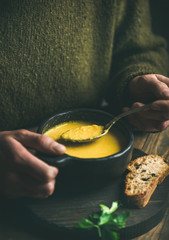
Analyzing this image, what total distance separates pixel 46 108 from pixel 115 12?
1.92ft

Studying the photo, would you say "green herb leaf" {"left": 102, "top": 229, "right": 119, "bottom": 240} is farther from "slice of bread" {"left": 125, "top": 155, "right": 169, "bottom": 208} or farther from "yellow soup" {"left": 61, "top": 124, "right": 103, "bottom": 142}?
"yellow soup" {"left": 61, "top": 124, "right": 103, "bottom": 142}

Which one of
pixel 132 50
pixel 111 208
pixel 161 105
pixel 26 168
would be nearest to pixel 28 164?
pixel 26 168

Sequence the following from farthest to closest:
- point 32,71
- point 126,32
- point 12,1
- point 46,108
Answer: point 126,32, point 46,108, point 32,71, point 12,1

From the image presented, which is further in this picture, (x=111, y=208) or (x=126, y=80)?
(x=126, y=80)

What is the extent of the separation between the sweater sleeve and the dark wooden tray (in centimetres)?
53

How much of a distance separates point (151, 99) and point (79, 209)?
622mm

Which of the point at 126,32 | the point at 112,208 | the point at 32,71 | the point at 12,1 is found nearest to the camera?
the point at 112,208

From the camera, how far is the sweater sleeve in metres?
1.28

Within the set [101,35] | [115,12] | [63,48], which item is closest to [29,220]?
[63,48]

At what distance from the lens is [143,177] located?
941 mm

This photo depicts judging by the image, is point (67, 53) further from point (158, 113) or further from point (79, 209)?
point (79, 209)

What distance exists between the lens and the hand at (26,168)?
77cm

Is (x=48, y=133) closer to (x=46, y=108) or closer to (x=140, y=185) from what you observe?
(x=46, y=108)

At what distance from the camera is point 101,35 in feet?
4.28
